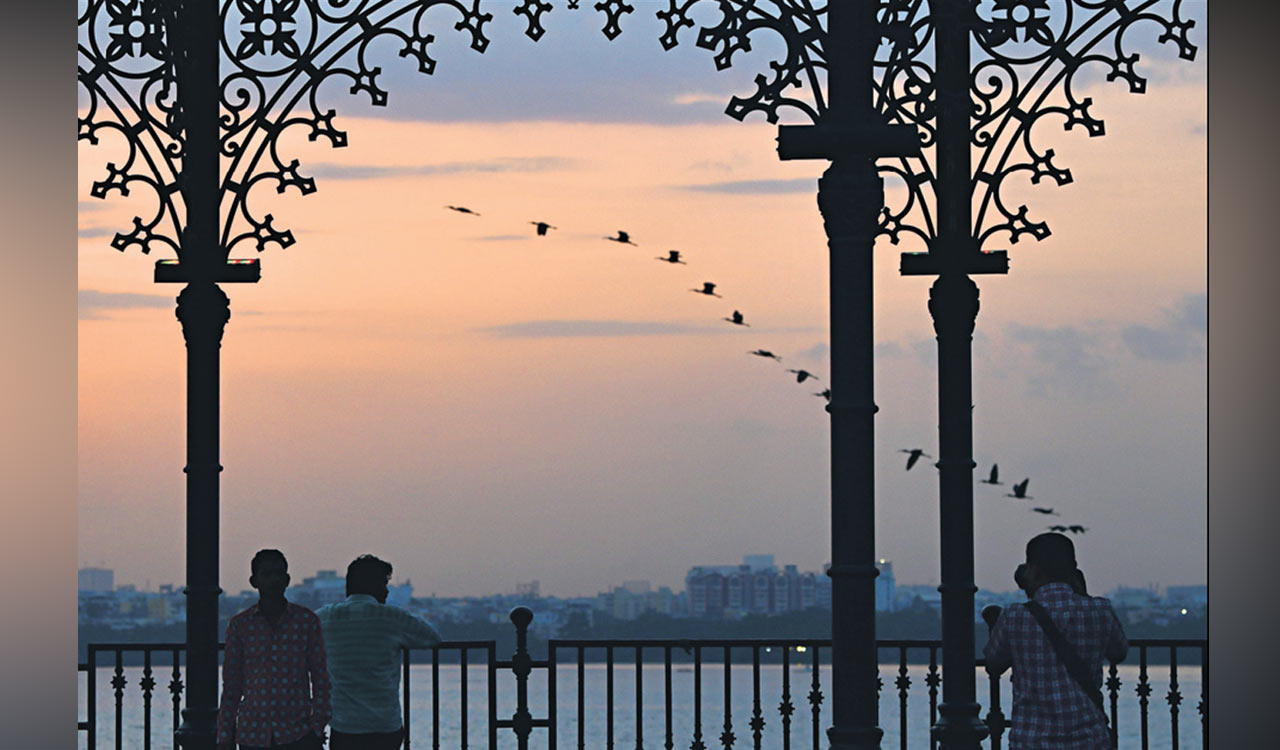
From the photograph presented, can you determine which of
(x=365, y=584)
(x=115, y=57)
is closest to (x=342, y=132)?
(x=115, y=57)

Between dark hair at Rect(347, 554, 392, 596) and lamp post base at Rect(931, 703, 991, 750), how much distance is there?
3.19 metres

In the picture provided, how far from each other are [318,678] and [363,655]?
402mm

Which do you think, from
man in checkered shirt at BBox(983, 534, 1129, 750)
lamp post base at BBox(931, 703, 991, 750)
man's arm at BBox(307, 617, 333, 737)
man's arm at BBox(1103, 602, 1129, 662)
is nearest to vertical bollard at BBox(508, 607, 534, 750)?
lamp post base at BBox(931, 703, 991, 750)

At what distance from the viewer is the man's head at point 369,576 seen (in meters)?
7.73


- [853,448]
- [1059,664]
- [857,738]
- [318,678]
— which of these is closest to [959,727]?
[857,738]

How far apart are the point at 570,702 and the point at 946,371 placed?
61.0 m

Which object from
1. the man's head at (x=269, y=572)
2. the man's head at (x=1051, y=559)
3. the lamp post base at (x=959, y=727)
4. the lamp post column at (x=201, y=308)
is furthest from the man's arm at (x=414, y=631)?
the lamp post base at (x=959, y=727)

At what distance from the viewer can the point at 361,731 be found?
7.67 m

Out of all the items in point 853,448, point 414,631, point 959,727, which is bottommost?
point 959,727

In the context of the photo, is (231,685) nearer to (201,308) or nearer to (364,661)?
(364,661)

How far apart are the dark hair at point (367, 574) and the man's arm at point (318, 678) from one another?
18.2 inches

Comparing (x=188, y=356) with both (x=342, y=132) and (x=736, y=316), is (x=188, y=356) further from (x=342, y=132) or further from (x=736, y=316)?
(x=736, y=316)

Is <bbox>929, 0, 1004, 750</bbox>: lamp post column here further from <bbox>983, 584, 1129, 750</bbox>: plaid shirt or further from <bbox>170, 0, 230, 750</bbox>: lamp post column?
<bbox>170, 0, 230, 750</bbox>: lamp post column

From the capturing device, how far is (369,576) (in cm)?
776
